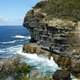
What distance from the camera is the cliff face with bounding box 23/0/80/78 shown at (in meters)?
48.8

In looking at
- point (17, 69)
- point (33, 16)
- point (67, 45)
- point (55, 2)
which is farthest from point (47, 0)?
point (17, 69)

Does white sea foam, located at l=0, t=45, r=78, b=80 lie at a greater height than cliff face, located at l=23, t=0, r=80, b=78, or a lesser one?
lesser

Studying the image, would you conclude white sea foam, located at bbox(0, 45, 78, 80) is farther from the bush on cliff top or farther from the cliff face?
the bush on cliff top

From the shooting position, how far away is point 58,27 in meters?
52.8

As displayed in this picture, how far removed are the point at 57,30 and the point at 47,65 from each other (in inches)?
299

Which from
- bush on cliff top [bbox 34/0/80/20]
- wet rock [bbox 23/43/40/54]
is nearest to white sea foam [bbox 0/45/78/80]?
wet rock [bbox 23/43/40/54]

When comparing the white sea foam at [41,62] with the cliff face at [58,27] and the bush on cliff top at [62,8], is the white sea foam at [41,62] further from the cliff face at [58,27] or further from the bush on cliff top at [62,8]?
the bush on cliff top at [62,8]

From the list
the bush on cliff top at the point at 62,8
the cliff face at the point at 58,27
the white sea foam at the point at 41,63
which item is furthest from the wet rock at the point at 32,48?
the bush on cliff top at the point at 62,8

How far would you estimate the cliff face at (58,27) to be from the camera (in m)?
48.8

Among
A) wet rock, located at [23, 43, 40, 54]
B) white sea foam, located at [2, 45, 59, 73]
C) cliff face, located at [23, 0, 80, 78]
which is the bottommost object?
white sea foam, located at [2, 45, 59, 73]

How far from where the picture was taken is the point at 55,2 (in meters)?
68.1

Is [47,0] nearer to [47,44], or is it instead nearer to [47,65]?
[47,44]

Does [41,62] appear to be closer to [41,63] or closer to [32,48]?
[41,63]

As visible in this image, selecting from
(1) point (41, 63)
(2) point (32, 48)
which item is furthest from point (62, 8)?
(1) point (41, 63)
